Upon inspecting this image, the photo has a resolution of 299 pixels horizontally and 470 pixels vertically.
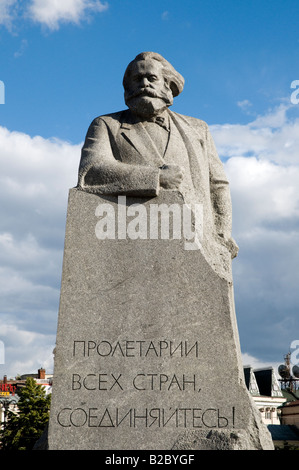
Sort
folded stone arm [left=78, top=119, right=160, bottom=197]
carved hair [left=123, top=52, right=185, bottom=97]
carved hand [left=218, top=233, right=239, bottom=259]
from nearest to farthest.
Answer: folded stone arm [left=78, top=119, right=160, bottom=197], carved hand [left=218, top=233, right=239, bottom=259], carved hair [left=123, top=52, right=185, bottom=97]

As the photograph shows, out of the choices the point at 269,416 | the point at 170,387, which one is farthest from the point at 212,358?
the point at 269,416

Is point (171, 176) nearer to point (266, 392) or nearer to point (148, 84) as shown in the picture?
point (148, 84)

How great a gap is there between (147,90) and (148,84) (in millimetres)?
91

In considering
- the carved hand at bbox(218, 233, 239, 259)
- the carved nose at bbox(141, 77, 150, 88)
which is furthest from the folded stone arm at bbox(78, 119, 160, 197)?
the carved hand at bbox(218, 233, 239, 259)

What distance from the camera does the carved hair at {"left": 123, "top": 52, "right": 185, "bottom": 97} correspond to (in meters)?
8.07

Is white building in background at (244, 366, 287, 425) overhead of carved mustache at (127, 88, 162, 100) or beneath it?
overhead

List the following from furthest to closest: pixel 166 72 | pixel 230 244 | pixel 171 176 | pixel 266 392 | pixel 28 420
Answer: pixel 266 392 → pixel 28 420 → pixel 166 72 → pixel 230 244 → pixel 171 176

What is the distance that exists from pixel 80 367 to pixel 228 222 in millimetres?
2900

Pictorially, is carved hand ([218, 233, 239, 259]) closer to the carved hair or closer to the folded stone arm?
the folded stone arm

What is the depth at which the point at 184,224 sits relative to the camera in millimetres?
7031

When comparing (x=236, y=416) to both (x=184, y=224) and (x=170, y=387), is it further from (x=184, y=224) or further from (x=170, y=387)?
(x=184, y=224)

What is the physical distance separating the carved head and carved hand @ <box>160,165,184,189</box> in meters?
1.08

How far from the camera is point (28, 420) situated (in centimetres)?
3906

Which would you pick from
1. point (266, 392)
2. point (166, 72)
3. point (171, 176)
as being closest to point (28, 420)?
point (266, 392)
